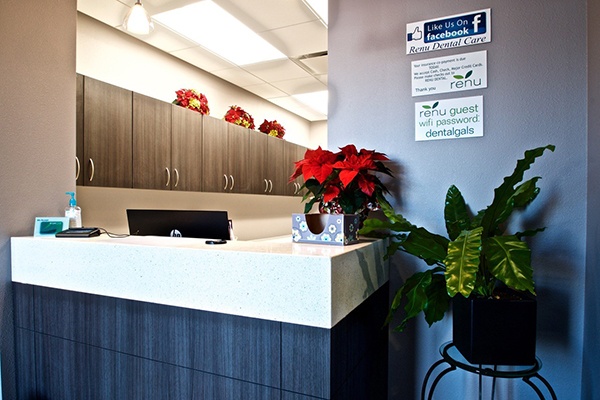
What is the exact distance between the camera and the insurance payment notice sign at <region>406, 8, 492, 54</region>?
5.82 ft

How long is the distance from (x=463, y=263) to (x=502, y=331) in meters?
0.41

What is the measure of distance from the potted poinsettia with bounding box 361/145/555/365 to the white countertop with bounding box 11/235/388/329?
190 millimetres

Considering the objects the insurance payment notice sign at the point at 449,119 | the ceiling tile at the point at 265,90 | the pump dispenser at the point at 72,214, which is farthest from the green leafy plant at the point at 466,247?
the ceiling tile at the point at 265,90

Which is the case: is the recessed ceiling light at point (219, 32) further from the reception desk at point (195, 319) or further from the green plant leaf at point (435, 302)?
the green plant leaf at point (435, 302)

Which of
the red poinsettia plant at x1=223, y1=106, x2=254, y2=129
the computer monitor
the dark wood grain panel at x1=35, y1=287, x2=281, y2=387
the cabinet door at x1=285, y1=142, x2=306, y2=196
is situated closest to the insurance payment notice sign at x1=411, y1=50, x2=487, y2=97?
the computer monitor

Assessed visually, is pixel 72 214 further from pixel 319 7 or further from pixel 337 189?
pixel 319 7

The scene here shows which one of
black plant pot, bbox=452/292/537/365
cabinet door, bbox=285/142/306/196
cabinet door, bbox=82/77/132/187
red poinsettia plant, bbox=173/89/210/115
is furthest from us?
cabinet door, bbox=285/142/306/196

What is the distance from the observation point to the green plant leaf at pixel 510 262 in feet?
3.64

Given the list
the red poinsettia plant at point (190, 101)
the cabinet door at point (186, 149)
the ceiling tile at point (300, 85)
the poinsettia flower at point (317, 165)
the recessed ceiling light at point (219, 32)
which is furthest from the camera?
the ceiling tile at point (300, 85)

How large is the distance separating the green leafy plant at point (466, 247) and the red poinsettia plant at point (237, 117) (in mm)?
2681

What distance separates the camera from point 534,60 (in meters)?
1.70

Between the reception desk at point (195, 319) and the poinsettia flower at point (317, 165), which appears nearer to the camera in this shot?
the reception desk at point (195, 319)

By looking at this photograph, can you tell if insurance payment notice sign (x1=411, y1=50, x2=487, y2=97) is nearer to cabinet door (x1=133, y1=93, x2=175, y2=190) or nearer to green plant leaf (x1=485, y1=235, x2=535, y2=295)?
green plant leaf (x1=485, y1=235, x2=535, y2=295)

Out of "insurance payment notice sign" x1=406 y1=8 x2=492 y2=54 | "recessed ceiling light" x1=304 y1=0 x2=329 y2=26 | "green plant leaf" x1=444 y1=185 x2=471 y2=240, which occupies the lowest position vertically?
"green plant leaf" x1=444 y1=185 x2=471 y2=240
